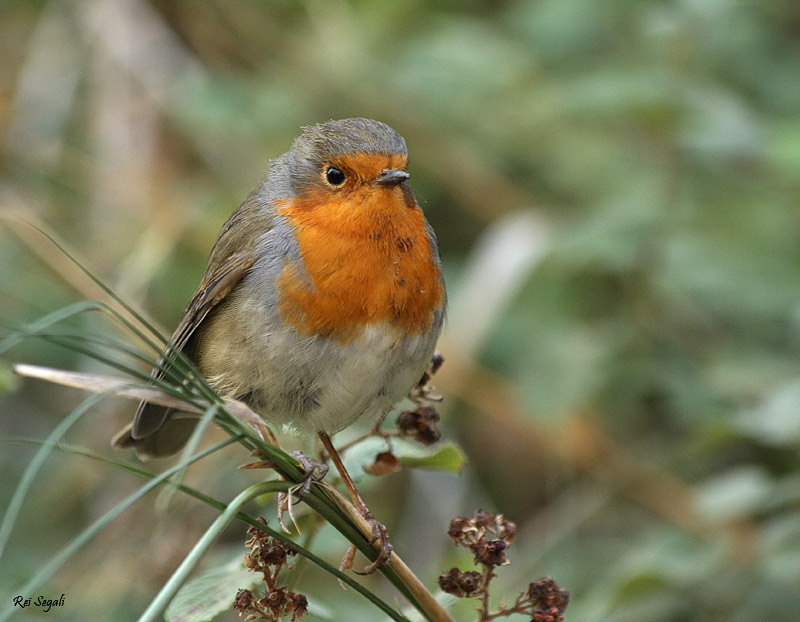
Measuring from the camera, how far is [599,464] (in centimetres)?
421

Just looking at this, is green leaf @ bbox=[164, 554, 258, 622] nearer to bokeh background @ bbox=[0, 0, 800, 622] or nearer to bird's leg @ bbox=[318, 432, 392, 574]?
bird's leg @ bbox=[318, 432, 392, 574]

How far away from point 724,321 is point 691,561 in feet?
4.43

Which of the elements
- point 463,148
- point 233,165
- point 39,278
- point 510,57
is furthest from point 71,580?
point 510,57

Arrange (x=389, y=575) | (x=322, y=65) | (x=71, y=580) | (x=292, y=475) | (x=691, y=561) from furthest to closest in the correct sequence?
(x=322, y=65) → (x=71, y=580) → (x=691, y=561) → (x=389, y=575) → (x=292, y=475)

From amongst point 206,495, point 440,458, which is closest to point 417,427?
point 440,458

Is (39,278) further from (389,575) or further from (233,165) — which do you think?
(389,575)

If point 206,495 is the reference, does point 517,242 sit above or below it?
above

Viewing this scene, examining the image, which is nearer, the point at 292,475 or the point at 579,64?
the point at 292,475

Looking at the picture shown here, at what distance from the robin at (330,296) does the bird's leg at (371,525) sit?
0.02 meters

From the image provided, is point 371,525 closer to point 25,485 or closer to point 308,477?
point 308,477

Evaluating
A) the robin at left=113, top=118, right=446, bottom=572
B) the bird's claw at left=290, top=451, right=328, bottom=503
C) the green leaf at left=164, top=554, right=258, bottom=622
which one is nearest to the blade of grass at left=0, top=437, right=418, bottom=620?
the bird's claw at left=290, top=451, right=328, bottom=503

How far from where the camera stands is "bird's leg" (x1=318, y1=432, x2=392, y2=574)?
1842 mm

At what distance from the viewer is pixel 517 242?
14.9 feet

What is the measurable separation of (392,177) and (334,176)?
0.19 m
